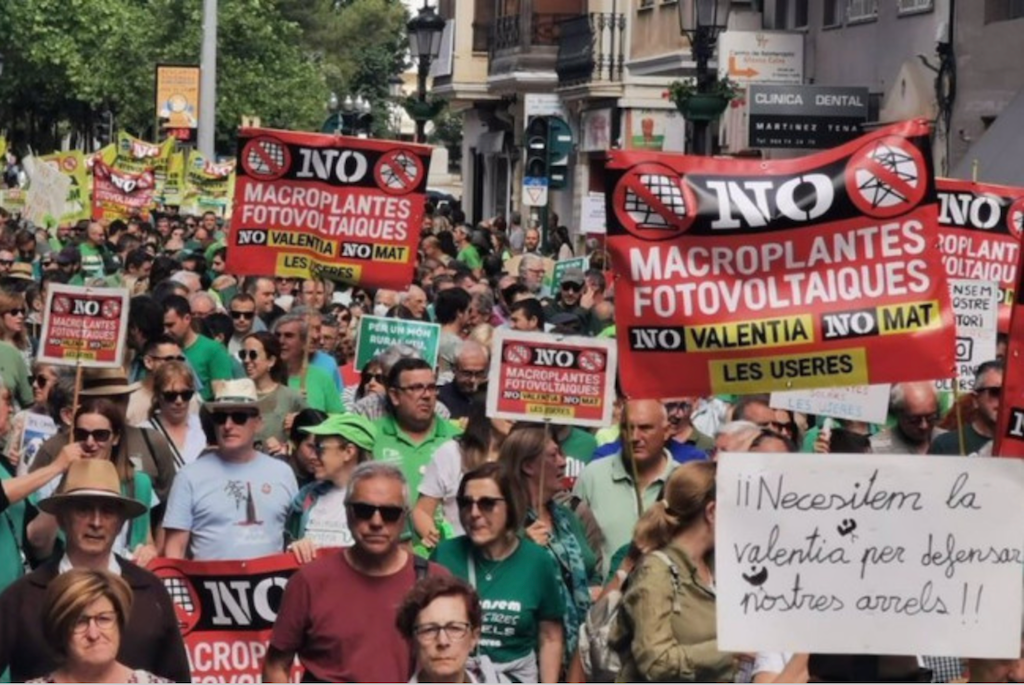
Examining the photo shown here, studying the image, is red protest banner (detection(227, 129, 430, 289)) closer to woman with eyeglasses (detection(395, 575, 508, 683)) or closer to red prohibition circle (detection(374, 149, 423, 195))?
red prohibition circle (detection(374, 149, 423, 195))

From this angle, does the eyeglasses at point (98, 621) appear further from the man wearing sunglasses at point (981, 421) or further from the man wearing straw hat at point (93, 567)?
the man wearing sunglasses at point (981, 421)

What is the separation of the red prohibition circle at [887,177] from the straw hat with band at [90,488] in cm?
263

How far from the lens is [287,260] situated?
16.8 m

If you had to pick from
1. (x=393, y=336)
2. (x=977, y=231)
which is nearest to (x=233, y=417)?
(x=977, y=231)

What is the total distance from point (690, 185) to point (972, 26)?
64.3 feet

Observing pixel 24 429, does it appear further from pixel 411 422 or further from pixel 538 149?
pixel 538 149

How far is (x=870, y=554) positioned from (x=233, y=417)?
3865mm

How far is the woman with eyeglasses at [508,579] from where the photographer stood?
359 inches

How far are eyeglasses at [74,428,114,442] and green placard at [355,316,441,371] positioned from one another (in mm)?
5673

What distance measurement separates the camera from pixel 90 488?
8.81 meters

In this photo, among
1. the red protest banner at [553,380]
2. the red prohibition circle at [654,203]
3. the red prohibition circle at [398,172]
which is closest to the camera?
the red prohibition circle at [654,203]

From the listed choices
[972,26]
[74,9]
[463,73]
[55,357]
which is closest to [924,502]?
[55,357]

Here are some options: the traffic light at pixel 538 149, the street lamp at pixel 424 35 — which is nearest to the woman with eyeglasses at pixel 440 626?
the traffic light at pixel 538 149

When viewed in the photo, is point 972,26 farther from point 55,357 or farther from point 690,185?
point 690,185
